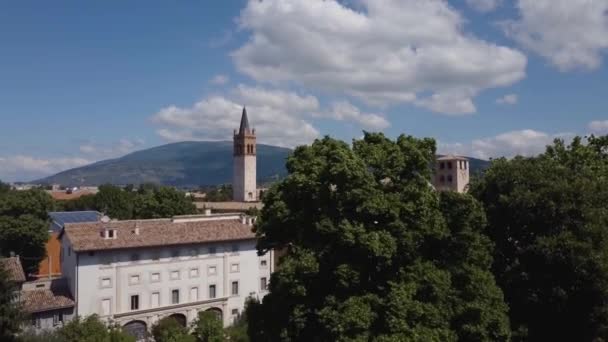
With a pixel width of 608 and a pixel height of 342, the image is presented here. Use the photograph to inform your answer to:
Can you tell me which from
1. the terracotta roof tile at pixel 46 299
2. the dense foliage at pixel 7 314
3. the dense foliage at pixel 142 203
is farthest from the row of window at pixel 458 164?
the dense foliage at pixel 7 314

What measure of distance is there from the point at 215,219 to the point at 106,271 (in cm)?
1029

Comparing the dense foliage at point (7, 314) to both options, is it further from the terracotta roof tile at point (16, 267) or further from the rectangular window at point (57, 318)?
the rectangular window at point (57, 318)

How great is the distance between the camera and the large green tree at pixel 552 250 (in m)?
20.1

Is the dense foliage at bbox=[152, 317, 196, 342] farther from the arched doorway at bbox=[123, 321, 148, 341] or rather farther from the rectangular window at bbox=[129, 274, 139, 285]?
the rectangular window at bbox=[129, 274, 139, 285]

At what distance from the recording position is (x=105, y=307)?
3816cm

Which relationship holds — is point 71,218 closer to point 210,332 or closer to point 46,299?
point 46,299

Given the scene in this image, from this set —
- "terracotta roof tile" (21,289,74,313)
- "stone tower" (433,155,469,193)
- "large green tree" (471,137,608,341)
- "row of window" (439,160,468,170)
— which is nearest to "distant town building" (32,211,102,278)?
"terracotta roof tile" (21,289,74,313)

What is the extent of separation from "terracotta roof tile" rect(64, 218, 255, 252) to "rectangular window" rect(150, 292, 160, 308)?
3822 millimetres

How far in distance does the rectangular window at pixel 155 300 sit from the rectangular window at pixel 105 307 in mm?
3148

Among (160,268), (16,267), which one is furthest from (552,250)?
(16,267)

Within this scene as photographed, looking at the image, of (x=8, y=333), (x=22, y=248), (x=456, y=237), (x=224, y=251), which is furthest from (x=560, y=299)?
(x=22, y=248)

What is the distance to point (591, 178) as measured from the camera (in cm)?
2327

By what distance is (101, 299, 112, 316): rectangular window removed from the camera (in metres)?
38.1

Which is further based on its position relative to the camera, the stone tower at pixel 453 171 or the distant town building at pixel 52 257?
the stone tower at pixel 453 171
